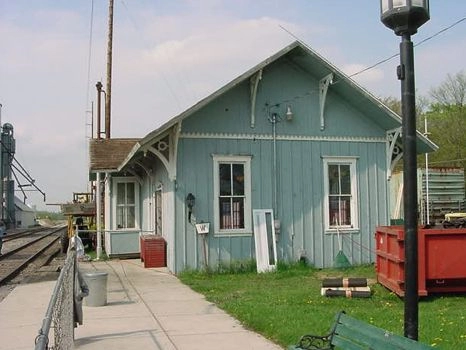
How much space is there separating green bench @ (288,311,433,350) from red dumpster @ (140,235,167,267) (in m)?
10.3

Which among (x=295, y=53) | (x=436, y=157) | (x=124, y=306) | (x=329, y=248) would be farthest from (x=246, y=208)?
(x=436, y=157)

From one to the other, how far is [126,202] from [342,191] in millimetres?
8063

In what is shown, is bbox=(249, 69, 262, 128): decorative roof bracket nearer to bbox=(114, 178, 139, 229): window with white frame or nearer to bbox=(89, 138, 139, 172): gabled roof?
bbox=(89, 138, 139, 172): gabled roof

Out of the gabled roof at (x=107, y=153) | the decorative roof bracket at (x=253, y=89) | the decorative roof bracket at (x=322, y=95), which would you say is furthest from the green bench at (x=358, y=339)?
the gabled roof at (x=107, y=153)

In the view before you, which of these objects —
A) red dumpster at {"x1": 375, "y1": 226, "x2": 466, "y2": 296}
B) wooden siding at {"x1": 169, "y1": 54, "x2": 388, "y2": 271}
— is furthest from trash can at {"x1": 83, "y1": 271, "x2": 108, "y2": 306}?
red dumpster at {"x1": 375, "y1": 226, "x2": 466, "y2": 296}

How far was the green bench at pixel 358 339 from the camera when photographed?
4125 millimetres

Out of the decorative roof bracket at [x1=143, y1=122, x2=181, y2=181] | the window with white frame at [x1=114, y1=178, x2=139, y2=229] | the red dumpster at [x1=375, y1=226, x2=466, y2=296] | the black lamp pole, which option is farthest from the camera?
the window with white frame at [x1=114, y1=178, x2=139, y2=229]

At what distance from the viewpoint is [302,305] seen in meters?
9.61

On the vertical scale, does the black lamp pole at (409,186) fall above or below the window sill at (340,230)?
above

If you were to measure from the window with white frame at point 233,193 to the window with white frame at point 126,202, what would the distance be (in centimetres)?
641

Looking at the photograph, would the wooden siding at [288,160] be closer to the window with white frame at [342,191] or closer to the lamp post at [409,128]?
the window with white frame at [342,191]

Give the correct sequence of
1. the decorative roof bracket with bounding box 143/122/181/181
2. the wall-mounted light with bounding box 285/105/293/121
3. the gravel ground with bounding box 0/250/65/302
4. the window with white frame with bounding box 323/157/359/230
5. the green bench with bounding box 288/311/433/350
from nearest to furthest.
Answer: the green bench with bounding box 288/311/433/350
the gravel ground with bounding box 0/250/65/302
the decorative roof bracket with bounding box 143/122/181/181
the wall-mounted light with bounding box 285/105/293/121
the window with white frame with bounding box 323/157/359/230

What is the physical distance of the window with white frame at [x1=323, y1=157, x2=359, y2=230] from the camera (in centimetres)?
1563

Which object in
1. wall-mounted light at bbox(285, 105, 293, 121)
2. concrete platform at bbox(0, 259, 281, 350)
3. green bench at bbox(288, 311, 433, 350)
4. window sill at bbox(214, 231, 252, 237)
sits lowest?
concrete platform at bbox(0, 259, 281, 350)
